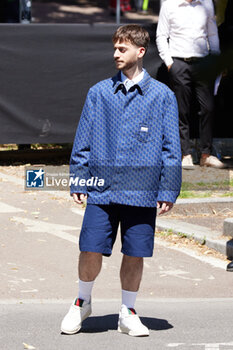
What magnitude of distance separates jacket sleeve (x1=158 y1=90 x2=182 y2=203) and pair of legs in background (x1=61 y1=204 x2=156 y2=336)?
0.49ft

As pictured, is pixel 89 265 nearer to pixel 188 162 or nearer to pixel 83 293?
pixel 83 293

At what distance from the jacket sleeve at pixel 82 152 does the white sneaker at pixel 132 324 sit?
0.74 metres

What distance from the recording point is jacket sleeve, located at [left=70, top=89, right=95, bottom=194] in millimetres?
4516

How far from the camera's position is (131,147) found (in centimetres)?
442

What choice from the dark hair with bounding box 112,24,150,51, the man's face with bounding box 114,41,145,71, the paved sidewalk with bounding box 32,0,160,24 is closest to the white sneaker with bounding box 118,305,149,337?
the man's face with bounding box 114,41,145,71

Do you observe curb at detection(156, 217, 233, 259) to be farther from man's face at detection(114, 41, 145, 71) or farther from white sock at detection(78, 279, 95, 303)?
man's face at detection(114, 41, 145, 71)

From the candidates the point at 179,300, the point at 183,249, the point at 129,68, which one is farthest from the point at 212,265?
the point at 129,68

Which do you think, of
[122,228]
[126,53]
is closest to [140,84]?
[126,53]

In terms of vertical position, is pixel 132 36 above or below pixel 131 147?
above

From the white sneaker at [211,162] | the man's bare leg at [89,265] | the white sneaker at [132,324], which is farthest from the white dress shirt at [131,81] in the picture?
the white sneaker at [211,162]

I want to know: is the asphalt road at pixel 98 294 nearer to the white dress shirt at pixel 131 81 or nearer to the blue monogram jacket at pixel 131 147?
the blue monogram jacket at pixel 131 147

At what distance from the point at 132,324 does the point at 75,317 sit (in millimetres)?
329

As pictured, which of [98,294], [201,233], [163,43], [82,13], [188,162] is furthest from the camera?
[82,13]

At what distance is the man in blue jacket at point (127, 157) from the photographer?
4422 millimetres
